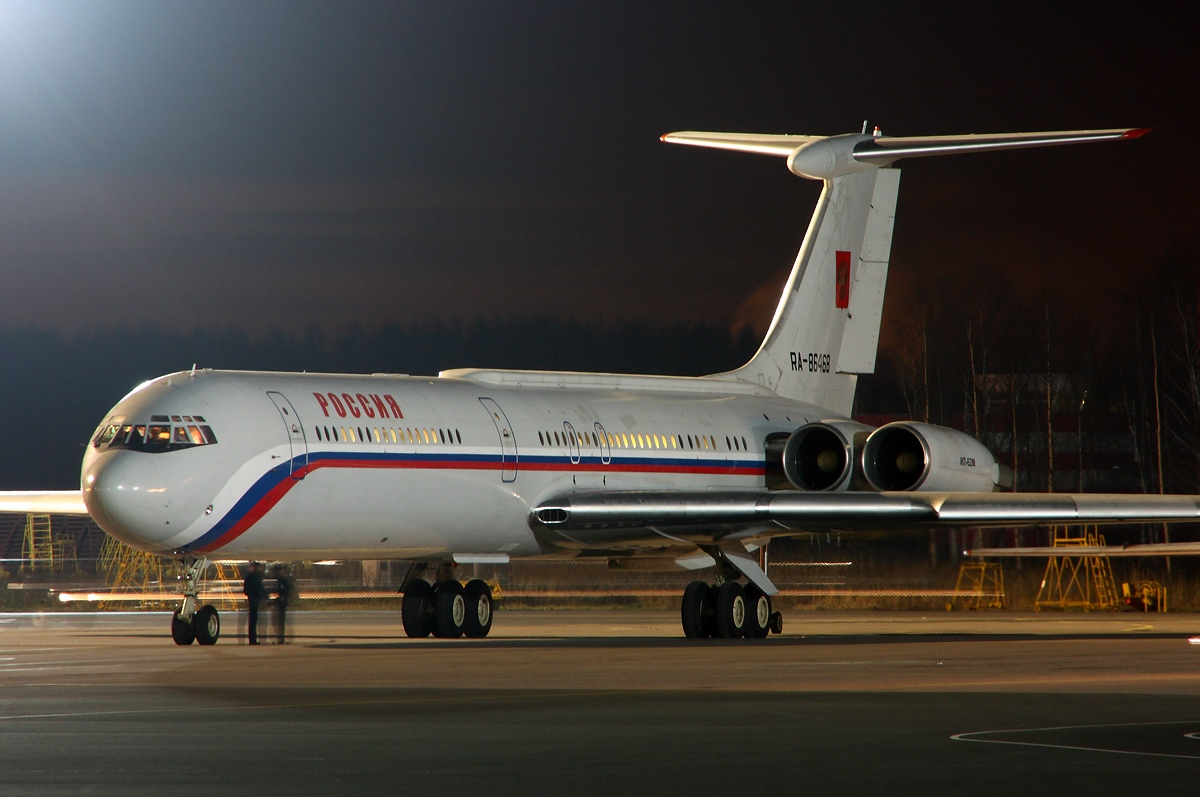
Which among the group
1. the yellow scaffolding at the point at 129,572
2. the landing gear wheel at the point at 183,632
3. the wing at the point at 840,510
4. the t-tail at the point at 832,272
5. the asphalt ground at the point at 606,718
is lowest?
the asphalt ground at the point at 606,718

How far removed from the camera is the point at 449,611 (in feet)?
82.0

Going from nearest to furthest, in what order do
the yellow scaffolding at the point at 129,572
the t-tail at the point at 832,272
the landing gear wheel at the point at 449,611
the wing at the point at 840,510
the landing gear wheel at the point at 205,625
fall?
the landing gear wheel at the point at 205,625 → the wing at the point at 840,510 → the landing gear wheel at the point at 449,611 → the t-tail at the point at 832,272 → the yellow scaffolding at the point at 129,572

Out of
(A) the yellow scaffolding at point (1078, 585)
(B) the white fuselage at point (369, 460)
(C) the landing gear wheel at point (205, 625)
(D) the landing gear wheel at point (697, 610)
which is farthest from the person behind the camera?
(A) the yellow scaffolding at point (1078, 585)

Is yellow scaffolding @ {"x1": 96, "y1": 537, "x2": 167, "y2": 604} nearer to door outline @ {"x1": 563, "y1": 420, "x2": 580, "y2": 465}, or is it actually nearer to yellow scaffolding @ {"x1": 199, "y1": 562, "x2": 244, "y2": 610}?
yellow scaffolding @ {"x1": 199, "y1": 562, "x2": 244, "y2": 610}

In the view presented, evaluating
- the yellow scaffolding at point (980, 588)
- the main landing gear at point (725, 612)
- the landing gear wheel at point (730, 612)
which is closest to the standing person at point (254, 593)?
the main landing gear at point (725, 612)

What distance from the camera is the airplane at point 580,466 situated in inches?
835

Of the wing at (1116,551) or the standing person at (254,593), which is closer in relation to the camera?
the standing person at (254,593)

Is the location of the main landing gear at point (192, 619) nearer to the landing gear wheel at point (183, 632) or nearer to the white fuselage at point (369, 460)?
the landing gear wheel at point (183, 632)

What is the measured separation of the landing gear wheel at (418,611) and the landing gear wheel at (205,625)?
3.70 m

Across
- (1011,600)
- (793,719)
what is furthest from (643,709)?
(1011,600)

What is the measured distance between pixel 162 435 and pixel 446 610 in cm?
578

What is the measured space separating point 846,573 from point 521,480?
54.9 feet

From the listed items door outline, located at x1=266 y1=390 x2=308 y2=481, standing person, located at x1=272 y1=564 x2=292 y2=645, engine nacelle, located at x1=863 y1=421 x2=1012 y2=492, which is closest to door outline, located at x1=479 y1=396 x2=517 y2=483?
door outline, located at x1=266 y1=390 x2=308 y2=481

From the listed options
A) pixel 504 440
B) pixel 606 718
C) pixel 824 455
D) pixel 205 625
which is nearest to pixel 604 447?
pixel 504 440
